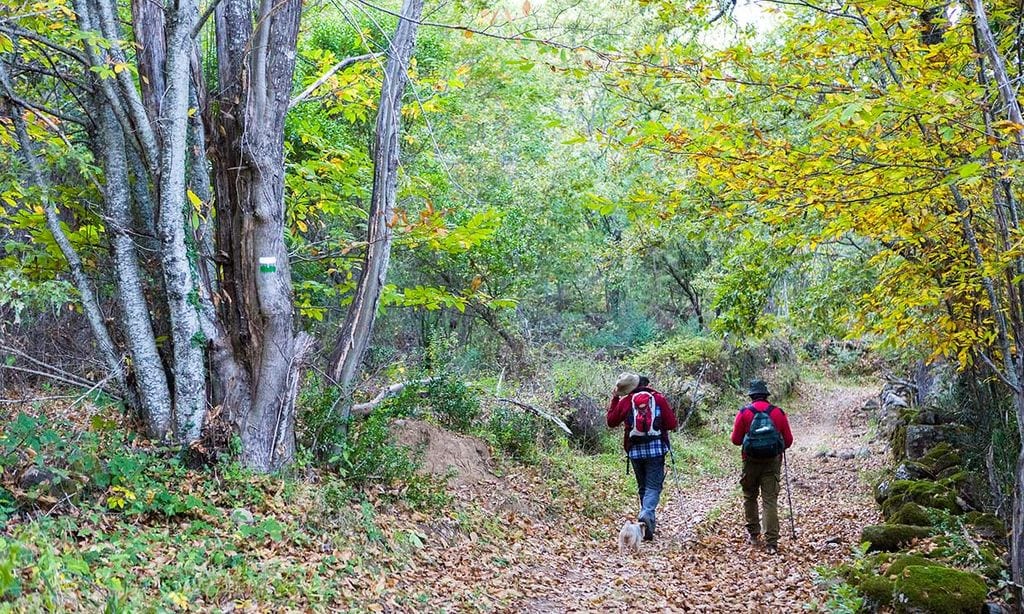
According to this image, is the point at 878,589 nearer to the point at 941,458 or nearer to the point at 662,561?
the point at 662,561

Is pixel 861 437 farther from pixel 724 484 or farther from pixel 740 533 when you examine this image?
pixel 740 533

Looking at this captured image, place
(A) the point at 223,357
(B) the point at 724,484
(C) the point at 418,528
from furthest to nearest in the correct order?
(B) the point at 724,484 → (C) the point at 418,528 → (A) the point at 223,357

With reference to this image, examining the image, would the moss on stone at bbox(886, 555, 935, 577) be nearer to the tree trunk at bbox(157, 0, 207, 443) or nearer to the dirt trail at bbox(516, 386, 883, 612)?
the dirt trail at bbox(516, 386, 883, 612)

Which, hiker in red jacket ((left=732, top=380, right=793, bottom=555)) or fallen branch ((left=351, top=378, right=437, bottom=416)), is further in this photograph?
hiker in red jacket ((left=732, top=380, right=793, bottom=555))

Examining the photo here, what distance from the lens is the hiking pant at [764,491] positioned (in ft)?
29.9

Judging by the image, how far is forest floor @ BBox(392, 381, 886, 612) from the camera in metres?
6.80

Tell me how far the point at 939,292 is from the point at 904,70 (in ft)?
7.85

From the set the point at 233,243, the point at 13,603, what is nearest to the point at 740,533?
the point at 233,243

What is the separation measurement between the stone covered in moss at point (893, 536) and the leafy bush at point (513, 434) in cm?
482

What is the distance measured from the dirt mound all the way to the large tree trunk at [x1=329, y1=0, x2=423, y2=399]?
1.65 m

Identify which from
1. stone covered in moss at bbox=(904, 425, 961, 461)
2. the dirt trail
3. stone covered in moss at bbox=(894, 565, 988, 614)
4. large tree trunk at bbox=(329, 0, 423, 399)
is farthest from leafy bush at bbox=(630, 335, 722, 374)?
stone covered in moss at bbox=(894, 565, 988, 614)

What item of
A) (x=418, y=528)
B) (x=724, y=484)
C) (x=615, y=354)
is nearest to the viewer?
(x=418, y=528)

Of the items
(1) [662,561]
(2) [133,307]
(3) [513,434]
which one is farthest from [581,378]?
(2) [133,307]

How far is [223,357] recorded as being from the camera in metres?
6.63
